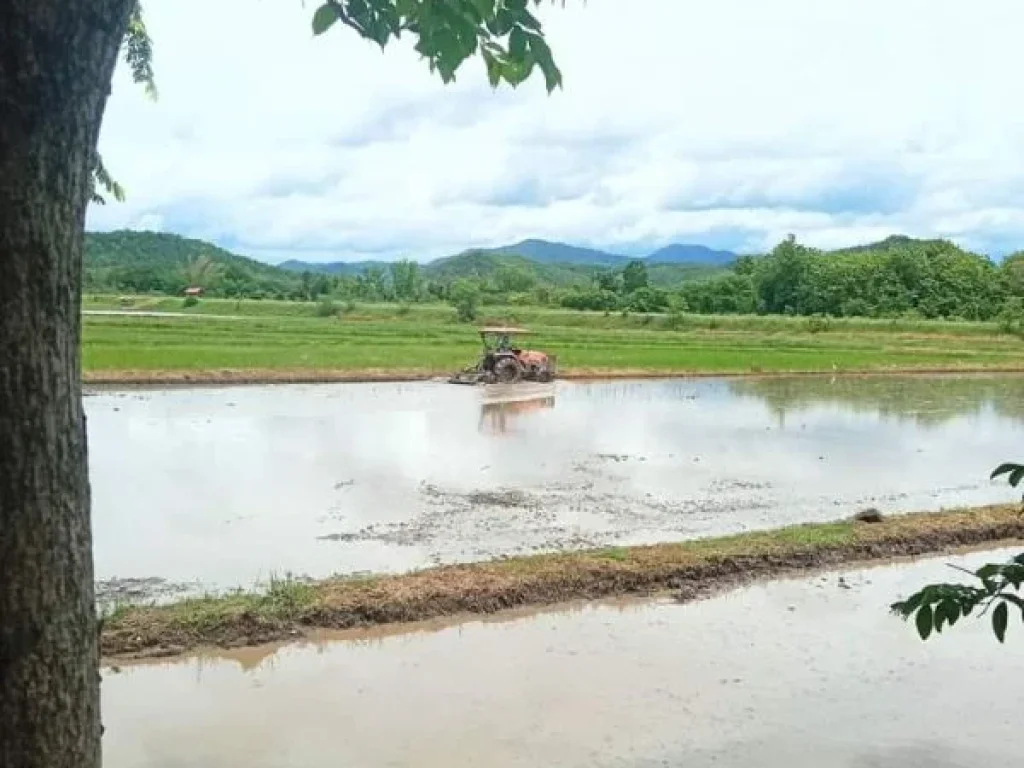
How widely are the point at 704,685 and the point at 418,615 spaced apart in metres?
1.97

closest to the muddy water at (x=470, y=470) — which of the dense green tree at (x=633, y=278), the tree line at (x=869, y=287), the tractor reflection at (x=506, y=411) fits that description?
the tractor reflection at (x=506, y=411)

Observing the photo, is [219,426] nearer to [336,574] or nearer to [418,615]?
[336,574]

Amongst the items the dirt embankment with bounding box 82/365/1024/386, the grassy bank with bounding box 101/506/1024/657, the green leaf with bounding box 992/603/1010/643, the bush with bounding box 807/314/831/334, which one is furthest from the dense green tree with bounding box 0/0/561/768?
the bush with bounding box 807/314/831/334

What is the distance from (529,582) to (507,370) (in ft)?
55.3

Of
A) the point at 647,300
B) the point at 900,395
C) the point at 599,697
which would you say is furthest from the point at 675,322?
the point at 599,697

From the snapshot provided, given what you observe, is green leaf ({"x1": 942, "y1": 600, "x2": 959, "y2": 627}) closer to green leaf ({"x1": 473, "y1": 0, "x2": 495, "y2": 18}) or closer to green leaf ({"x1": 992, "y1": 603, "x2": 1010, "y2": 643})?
green leaf ({"x1": 992, "y1": 603, "x2": 1010, "y2": 643})

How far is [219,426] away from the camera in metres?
16.0

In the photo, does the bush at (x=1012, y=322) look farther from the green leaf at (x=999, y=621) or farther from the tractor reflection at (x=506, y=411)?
the green leaf at (x=999, y=621)

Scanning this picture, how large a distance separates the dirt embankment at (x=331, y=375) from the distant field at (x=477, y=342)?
0.13 meters

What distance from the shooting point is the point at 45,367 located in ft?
4.54

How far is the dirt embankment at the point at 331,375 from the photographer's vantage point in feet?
72.1

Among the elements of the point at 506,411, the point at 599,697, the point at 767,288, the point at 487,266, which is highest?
the point at 487,266

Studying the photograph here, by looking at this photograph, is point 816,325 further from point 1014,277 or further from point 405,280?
point 405,280

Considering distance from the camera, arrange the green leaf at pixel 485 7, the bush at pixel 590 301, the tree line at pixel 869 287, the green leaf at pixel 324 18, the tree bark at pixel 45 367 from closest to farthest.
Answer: the tree bark at pixel 45 367, the green leaf at pixel 485 7, the green leaf at pixel 324 18, the bush at pixel 590 301, the tree line at pixel 869 287
